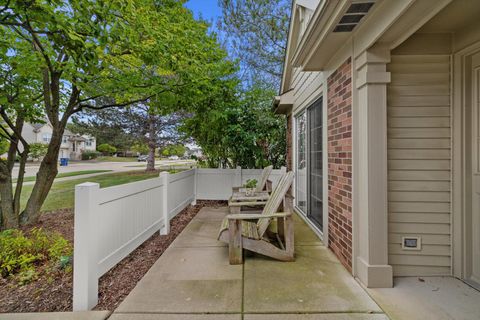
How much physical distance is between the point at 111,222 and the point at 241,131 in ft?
14.7

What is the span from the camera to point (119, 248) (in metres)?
2.77

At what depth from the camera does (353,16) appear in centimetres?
229

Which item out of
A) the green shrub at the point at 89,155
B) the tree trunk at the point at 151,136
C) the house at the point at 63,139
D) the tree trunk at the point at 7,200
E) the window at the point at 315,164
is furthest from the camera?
the green shrub at the point at 89,155

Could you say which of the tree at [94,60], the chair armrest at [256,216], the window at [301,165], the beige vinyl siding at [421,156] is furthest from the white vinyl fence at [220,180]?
the beige vinyl siding at [421,156]

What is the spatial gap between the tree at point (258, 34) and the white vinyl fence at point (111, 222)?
25.7 feet

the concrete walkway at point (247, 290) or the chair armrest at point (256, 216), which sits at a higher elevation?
the chair armrest at point (256, 216)

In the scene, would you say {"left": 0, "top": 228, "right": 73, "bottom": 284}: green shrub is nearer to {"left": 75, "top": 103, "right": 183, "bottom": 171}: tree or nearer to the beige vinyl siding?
the beige vinyl siding

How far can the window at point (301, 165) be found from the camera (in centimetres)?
505

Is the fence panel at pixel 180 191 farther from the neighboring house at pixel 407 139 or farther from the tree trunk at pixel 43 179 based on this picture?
the neighboring house at pixel 407 139

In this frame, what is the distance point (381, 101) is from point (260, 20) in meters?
9.76

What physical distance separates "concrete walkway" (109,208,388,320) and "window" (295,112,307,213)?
5.99ft

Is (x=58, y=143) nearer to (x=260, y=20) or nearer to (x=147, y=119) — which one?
(x=260, y=20)

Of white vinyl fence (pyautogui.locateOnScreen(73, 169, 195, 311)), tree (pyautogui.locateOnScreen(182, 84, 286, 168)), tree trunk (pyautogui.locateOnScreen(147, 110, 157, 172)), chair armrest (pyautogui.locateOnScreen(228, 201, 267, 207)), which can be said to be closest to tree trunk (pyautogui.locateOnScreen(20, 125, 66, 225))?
white vinyl fence (pyautogui.locateOnScreen(73, 169, 195, 311))

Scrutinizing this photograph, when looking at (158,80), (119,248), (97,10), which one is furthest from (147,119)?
(119,248)
